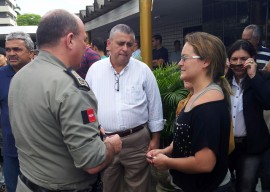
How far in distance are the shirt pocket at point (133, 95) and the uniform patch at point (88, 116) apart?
1.50 m

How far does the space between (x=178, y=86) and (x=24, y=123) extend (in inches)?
112

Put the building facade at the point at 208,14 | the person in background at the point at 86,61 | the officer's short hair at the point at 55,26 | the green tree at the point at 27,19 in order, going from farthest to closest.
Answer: the green tree at the point at 27,19 → the building facade at the point at 208,14 → the person in background at the point at 86,61 → the officer's short hair at the point at 55,26

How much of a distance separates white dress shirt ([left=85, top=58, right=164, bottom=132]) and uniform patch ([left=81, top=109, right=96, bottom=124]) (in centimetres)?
147

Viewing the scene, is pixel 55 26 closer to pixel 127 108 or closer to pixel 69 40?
pixel 69 40

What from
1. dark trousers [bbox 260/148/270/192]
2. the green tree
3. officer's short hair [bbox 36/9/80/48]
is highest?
the green tree

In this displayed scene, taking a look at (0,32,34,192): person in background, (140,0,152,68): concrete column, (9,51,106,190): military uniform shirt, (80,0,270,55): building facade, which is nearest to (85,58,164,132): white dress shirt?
(0,32,34,192): person in background

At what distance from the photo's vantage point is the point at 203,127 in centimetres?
181

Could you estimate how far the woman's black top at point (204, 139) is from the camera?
1812mm

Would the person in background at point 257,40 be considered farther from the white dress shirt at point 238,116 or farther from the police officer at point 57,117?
the police officer at point 57,117

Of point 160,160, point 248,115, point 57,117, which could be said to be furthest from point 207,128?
point 248,115

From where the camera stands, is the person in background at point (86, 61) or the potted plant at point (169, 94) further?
the person in background at point (86, 61)

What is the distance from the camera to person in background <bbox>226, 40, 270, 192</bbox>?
9.05 ft

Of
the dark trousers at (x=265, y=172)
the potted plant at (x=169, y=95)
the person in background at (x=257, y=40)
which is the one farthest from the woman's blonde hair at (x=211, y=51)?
the person in background at (x=257, y=40)

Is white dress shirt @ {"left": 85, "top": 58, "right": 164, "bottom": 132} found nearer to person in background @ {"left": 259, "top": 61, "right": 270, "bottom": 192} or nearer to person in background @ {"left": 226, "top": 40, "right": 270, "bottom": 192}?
person in background @ {"left": 226, "top": 40, "right": 270, "bottom": 192}
